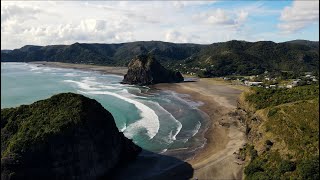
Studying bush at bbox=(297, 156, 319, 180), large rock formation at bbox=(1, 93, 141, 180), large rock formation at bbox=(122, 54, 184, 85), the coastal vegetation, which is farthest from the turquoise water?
bush at bbox=(297, 156, 319, 180)

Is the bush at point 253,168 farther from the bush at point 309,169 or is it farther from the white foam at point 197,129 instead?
the white foam at point 197,129

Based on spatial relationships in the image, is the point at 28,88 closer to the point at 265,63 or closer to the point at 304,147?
the point at 304,147

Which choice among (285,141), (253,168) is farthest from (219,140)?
(285,141)

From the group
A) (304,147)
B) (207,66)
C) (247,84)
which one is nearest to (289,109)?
(304,147)

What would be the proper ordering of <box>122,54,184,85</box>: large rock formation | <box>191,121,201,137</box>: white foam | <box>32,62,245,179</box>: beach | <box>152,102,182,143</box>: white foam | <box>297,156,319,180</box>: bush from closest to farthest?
<box>297,156,319,180</box>: bush < <box>32,62,245,179</box>: beach < <box>152,102,182,143</box>: white foam < <box>191,121,201,137</box>: white foam < <box>122,54,184,85</box>: large rock formation

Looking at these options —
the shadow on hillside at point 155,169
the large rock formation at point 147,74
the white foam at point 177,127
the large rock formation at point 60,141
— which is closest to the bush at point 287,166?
the shadow on hillside at point 155,169

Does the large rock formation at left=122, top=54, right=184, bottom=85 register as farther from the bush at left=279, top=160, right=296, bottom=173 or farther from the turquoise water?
the bush at left=279, top=160, right=296, bottom=173
